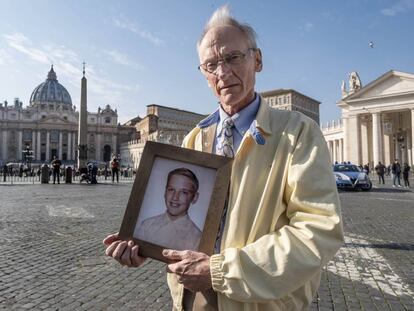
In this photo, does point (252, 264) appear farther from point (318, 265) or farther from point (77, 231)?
point (77, 231)

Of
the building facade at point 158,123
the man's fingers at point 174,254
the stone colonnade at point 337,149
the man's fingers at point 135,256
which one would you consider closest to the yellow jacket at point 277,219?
the man's fingers at point 174,254

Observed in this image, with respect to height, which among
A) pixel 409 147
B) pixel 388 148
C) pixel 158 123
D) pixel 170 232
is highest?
pixel 158 123

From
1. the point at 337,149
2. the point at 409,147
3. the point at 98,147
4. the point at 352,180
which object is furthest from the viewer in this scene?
the point at 98,147

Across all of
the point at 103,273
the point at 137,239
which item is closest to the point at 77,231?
the point at 103,273

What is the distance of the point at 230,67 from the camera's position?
1.52 metres

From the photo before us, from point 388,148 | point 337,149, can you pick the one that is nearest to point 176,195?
point 388,148

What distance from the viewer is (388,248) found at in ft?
20.3

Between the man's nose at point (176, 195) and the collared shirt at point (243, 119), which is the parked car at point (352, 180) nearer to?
the collared shirt at point (243, 119)

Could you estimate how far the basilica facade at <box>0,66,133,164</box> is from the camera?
333ft

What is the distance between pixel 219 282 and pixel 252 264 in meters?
0.13

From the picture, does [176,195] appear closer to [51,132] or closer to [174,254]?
[174,254]

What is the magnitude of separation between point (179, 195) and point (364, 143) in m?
50.9

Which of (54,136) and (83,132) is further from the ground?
(54,136)

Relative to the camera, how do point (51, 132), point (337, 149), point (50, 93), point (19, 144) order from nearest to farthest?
point (337, 149) < point (19, 144) < point (51, 132) < point (50, 93)
